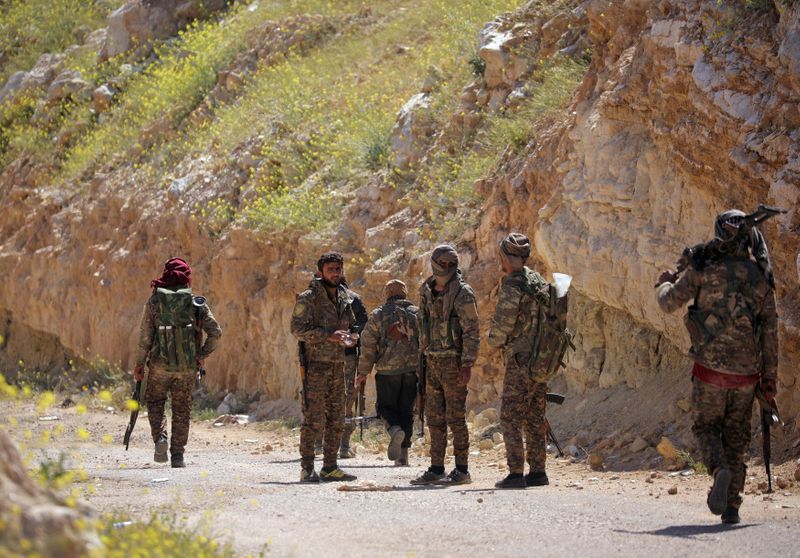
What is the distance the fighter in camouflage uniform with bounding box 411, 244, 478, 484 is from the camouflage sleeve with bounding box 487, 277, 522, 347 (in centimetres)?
40

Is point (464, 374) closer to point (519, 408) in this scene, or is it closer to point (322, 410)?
point (519, 408)

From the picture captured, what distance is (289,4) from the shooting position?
26641 millimetres

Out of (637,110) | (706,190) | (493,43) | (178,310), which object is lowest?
(178,310)

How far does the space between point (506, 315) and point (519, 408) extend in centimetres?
75

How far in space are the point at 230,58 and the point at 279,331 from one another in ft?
30.4

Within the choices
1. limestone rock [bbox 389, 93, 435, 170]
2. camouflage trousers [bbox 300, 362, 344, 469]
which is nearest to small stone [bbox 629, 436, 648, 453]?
camouflage trousers [bbox 300, 362, 344, 469]

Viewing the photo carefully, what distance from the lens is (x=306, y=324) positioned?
9945 millimetres

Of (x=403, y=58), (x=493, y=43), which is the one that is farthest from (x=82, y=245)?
(x=493, y=43)

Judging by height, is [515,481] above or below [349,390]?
below

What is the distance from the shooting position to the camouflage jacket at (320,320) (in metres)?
9.90

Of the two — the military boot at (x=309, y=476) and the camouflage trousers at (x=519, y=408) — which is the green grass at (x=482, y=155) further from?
the camouflage trousers at (x=519, y=408)

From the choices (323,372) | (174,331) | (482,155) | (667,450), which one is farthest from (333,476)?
(482,155)

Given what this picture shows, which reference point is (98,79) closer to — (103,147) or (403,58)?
(103,147)

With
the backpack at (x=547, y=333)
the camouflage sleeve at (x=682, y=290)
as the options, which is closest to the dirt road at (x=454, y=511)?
the backpack at (x=547, y=333)
